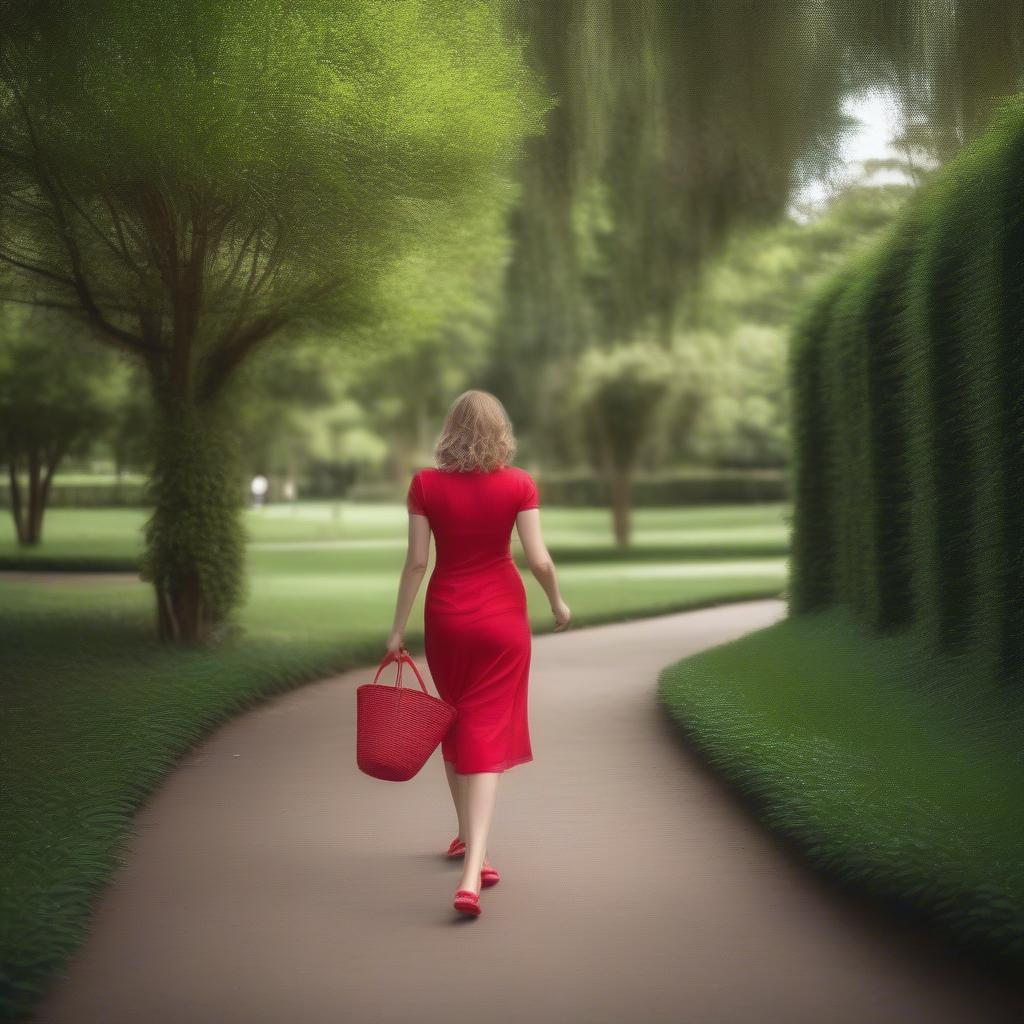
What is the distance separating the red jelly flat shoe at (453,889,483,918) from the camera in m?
4.70

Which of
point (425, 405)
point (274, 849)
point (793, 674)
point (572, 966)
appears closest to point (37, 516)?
point (425, 405)

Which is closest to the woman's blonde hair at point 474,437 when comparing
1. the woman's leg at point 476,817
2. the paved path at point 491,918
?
the woman's leg at point 476,817

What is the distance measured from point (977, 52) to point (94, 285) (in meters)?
7.94

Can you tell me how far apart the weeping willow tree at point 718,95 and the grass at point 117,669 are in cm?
591

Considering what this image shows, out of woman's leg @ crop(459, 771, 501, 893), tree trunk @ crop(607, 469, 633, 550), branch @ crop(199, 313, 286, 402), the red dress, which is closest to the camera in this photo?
woman's leg @ crop(459, 771, 501, 893)

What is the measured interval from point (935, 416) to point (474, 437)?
16.6ft

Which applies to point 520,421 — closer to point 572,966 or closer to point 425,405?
point 425,405

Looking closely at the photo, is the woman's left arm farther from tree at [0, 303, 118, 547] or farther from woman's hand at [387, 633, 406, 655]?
tree at [0, 303, 118, 547]

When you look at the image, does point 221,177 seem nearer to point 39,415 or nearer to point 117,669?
point 117,669

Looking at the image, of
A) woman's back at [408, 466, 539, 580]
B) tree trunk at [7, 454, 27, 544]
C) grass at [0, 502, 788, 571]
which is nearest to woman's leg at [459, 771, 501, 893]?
woman's back at [408, 466, 539, 580]

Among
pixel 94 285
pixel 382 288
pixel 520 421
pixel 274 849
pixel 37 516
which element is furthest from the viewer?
pixel 520 421

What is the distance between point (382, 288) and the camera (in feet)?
43.3

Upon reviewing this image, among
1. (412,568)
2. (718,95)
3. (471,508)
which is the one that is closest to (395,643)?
(412,568)

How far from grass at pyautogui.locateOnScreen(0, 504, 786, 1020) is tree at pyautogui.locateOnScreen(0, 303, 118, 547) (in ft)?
3.33
